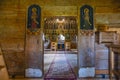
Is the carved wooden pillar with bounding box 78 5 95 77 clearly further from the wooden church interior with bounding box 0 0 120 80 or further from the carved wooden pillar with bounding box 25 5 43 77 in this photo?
the carved wooden pillar with bounding box 25 5 43 77

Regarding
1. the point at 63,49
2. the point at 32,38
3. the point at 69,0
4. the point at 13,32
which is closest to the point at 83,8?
the point at 69,0

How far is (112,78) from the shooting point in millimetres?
4852

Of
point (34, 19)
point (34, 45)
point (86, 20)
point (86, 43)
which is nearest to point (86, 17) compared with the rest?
point (86, 20)

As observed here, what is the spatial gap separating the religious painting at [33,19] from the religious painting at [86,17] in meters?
1.36

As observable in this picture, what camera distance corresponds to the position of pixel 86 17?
6.30m

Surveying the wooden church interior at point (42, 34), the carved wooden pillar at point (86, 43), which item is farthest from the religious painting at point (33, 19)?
the carved wooden pillar at point (86, 43)

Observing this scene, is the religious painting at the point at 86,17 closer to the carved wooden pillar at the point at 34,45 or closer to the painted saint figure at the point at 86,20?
the painted saint figure at the point at 86,20

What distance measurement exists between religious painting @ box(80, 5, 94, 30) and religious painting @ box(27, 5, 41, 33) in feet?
4.45

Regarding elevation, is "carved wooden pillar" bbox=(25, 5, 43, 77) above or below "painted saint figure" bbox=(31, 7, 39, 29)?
below

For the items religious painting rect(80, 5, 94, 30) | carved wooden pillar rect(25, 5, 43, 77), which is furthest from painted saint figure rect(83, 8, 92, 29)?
carved wooden pillar rect(25, 5, 43, 77)

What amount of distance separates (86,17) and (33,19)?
1.67 m

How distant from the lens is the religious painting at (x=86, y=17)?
6.29 metres

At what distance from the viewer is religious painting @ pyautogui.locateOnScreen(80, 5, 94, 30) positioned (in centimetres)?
629

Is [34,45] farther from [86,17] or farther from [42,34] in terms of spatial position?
[86,17]
